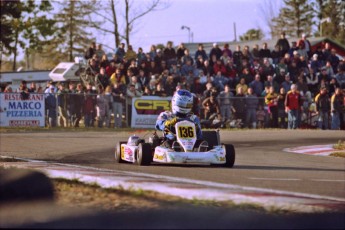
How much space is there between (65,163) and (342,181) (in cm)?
482

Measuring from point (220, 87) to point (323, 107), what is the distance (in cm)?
389

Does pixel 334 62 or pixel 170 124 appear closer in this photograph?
pixel 170 124

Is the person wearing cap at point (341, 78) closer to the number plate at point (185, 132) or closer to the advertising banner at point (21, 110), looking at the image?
the advertising banner at point (21, 110)

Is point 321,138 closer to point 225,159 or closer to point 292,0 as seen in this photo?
point 225,159

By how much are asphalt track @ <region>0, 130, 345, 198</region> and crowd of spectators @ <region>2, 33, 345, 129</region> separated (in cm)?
240

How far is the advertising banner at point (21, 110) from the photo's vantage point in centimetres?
2484

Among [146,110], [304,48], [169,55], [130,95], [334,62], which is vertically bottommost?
[146,110]

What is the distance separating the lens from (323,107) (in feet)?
86.0

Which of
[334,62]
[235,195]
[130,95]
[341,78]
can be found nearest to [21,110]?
[130,95]

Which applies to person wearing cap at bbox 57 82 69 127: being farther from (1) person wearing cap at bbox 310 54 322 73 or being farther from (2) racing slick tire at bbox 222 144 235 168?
(2) racing slick tire at bbox 222 144 235 168

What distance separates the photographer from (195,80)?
27.2 meters

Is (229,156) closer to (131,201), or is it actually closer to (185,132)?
(185,132)

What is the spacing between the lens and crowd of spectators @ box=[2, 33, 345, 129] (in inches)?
1006

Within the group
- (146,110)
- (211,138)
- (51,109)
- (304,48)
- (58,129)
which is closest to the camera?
(211,138)
